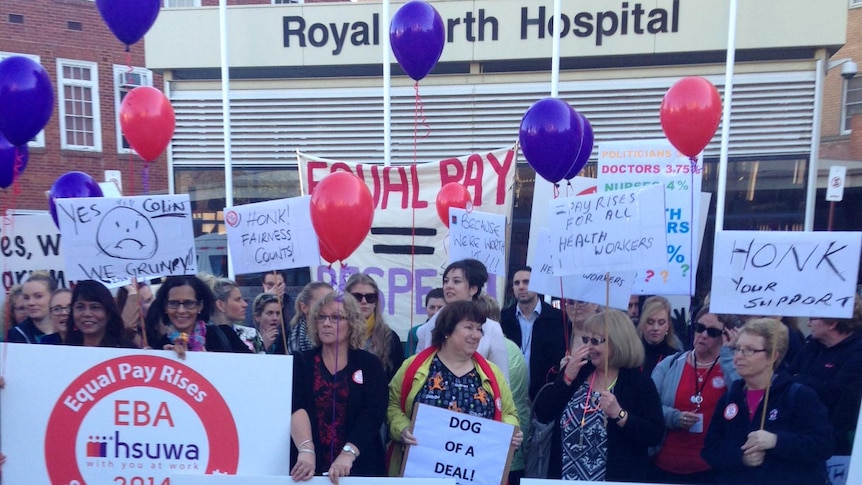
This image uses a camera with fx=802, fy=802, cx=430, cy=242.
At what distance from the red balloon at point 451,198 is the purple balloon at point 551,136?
2.17 meters

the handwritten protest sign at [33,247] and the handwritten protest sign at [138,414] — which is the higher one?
the handwritten protest sign at [33,247]

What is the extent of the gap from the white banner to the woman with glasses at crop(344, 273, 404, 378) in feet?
9.68

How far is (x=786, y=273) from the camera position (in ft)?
11.8

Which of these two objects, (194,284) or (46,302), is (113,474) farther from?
(46,302)

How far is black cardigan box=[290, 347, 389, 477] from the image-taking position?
11.9ft

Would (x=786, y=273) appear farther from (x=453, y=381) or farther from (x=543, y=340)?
(x=543, y=340)

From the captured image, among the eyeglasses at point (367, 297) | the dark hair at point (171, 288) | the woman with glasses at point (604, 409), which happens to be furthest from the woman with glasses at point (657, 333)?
the dark hair at point (171, 288)

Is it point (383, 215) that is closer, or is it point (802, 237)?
point (802, 237)

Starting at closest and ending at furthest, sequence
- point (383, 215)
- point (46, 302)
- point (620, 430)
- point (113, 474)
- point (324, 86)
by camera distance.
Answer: point (113, 474)
point (620, 430)
point (46, 302)
point (383, 215)
point (324, 86)

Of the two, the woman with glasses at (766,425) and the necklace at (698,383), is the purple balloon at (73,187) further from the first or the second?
the woman with glasses at (766,425)

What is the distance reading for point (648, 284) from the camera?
5.84 meters

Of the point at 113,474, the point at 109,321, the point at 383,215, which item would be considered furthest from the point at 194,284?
the point at 383,215

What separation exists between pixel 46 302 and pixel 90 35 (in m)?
13.7

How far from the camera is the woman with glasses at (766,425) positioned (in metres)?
3.39
